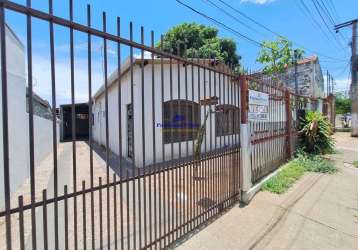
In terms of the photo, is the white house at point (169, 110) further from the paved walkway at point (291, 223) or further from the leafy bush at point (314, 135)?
the leafy bush at point (314, 135)

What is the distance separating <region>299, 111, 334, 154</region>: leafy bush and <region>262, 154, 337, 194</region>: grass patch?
575mm

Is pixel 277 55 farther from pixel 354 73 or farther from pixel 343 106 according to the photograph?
pixel 343 106

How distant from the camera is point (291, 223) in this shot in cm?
425

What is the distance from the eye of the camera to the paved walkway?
3586 millimetres

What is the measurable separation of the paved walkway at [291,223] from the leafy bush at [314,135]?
3.90m

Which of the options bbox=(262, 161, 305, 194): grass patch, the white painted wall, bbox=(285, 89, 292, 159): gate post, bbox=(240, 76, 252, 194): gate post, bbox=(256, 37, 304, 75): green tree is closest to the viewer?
bbox=(240, 76, 252, 194): gate post

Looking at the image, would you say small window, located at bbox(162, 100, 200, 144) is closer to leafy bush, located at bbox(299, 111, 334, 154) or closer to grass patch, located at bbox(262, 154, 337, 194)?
grass patch, located at bbox(262, 154, 337, 194)

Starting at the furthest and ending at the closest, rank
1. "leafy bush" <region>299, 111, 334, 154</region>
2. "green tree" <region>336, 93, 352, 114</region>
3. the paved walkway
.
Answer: "green tree" <region>336, 93, 352, 114</region>
"leafy bush" <region>299, 111, 334, 154</region>
the paved walkway

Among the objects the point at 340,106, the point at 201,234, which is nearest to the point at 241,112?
the point at 201,234

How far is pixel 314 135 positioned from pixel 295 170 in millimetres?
3218

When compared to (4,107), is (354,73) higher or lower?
higher

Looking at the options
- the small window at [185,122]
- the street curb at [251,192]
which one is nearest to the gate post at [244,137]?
the street curb at [251,192]

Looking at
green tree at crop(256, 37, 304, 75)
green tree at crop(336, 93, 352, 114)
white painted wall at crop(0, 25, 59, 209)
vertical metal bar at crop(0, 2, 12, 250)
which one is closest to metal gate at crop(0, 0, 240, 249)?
vertical metal bar at crop(0, 2, 12, 250)

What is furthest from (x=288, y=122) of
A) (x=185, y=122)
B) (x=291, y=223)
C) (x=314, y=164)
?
(x=185, y=122)
